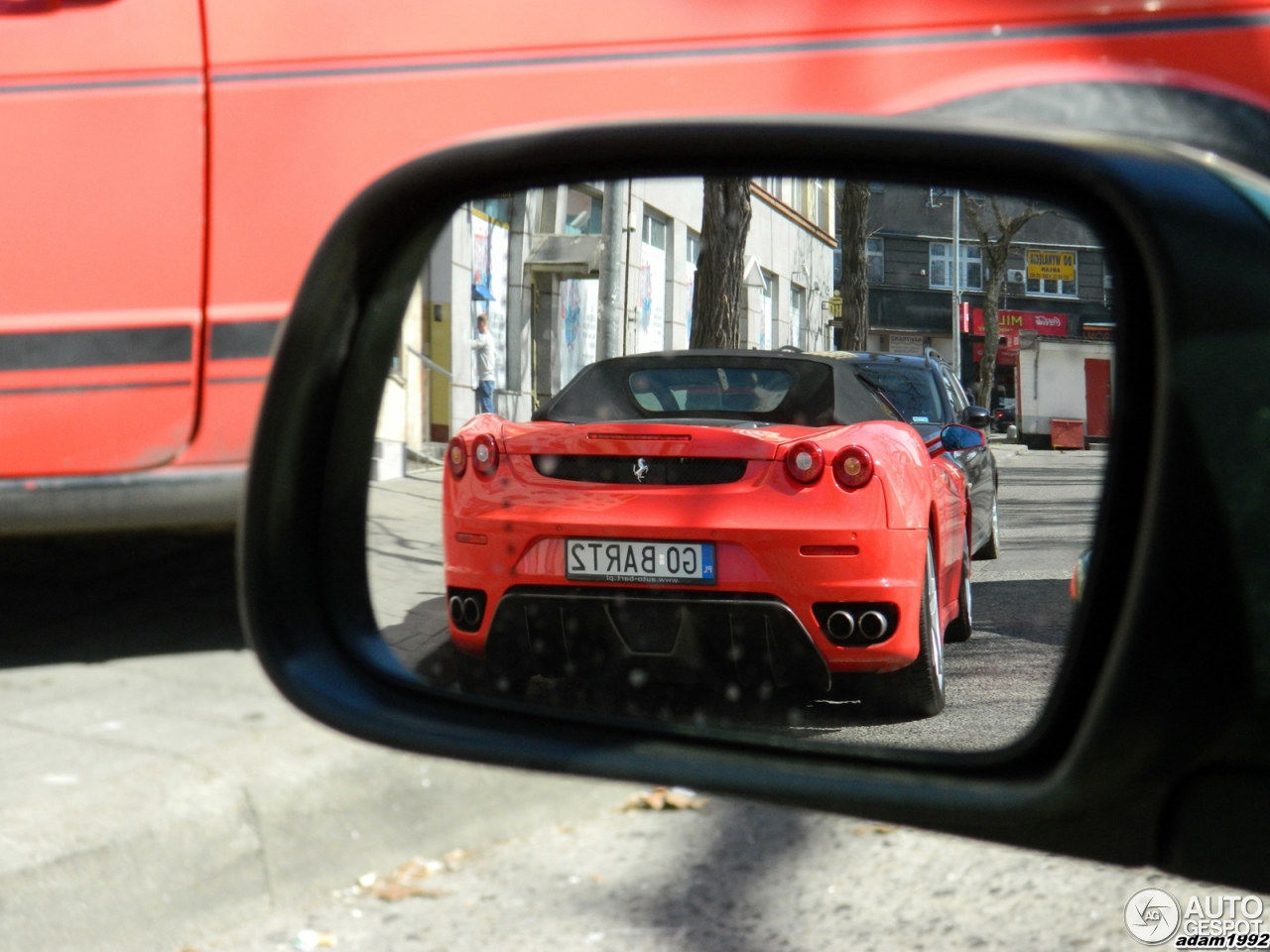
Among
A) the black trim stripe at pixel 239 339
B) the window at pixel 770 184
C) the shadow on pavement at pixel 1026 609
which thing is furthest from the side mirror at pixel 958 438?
the black trim stripe at pixel 239 339

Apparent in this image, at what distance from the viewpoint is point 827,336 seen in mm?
1066

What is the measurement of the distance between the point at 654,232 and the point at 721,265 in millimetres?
132

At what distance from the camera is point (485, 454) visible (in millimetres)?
1124

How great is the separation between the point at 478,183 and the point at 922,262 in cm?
41

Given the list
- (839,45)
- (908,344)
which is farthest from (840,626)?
(839,45)

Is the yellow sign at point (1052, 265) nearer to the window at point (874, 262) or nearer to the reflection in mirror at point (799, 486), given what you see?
the reflection in mirror at point (799, 486)

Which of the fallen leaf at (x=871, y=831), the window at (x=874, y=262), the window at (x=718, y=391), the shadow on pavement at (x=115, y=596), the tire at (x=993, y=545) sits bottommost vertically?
the fallen leaf at (x=871, y=831)

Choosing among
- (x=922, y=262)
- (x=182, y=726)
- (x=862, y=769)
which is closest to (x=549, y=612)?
(x=862, y=769)

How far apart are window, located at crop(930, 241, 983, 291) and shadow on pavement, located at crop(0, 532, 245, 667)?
4.18m

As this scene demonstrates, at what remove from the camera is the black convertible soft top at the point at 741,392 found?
1017 mm

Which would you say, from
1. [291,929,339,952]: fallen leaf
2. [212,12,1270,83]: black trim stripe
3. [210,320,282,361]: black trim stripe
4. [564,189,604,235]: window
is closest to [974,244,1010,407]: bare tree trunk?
[564,189,604,235]: window

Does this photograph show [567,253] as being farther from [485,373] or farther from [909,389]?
[909,389]

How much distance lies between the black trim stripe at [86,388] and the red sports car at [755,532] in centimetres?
238

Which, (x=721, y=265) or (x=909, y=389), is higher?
(x=721, y=265)
